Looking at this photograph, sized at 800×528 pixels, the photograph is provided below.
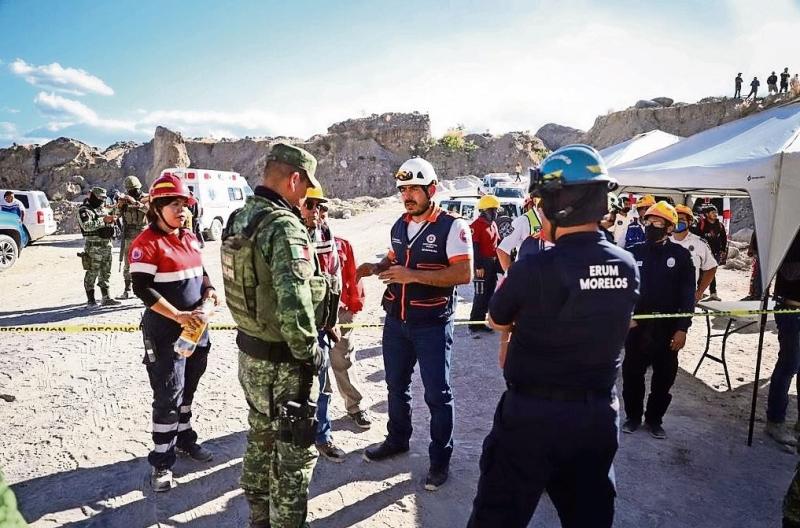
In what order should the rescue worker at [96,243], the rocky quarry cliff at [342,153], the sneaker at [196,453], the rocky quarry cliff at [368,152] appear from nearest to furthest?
the sneaker at [196,453]
the rescue worker at [96,243]
the rocky quarry cliff at [342,153]
the rocky quarry cliff at [368,152]

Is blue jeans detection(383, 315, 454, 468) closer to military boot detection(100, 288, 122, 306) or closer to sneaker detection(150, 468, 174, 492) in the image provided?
sneaker detection(150, 468, 174, 492)

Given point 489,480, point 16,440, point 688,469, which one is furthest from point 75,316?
point 688,469

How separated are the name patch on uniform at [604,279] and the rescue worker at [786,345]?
329cm

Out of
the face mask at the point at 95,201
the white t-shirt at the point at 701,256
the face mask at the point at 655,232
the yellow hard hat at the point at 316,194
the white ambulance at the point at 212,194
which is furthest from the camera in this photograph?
the white ambulance at the point at 212,194

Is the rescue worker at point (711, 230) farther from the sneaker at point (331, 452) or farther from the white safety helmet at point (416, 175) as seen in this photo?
the sneaker at point (331, 452)

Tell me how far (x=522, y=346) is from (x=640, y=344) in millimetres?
2836

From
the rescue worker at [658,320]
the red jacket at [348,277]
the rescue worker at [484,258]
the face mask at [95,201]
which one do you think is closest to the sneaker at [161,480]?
the red jacket at [348,277]

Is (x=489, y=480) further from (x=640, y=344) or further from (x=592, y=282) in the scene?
(x=640, y=344)

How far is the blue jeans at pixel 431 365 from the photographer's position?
3332 mm

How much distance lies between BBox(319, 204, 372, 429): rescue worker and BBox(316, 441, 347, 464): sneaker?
1.72ft

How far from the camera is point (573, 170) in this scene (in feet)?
6.48

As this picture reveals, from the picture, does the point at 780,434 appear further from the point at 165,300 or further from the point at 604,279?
the point at 165,300

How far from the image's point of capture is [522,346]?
2.01 m

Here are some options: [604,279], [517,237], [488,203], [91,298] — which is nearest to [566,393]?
[604,279]
